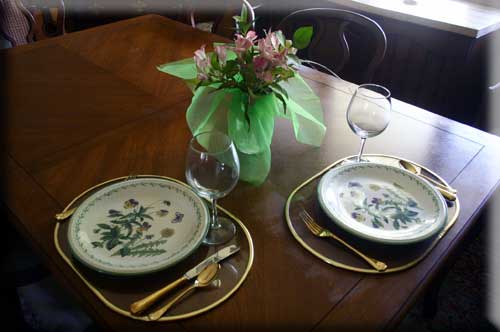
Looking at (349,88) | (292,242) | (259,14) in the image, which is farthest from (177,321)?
(259,14)

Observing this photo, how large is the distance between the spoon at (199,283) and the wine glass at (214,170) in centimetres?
6

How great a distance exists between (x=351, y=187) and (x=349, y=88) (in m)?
0.45

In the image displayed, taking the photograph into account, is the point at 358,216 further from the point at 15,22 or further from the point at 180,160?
the point at 15,22

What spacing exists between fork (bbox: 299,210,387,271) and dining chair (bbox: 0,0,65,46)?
4.98 feet

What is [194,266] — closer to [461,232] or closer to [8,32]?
[461,232]

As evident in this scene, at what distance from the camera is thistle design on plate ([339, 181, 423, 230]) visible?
0.66 m

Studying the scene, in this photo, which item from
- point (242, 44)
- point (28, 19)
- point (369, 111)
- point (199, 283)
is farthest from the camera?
point (28, 19)

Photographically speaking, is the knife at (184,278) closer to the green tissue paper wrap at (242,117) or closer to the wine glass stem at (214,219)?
the wine glass stem at (214,219)

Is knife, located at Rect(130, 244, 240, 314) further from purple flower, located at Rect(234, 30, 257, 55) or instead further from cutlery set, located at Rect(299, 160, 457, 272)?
purple flower, located at Rect(234, 30, 257, 55)

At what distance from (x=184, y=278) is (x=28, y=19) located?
157 centimetres

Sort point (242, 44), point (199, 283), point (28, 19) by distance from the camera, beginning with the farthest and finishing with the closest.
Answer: point (28, 19), point (242, 44), point (199, 283)

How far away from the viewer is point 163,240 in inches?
23.9

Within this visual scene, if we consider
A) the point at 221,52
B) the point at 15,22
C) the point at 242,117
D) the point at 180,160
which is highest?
the point at 221,52

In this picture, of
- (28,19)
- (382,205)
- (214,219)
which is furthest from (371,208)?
(28,19)
